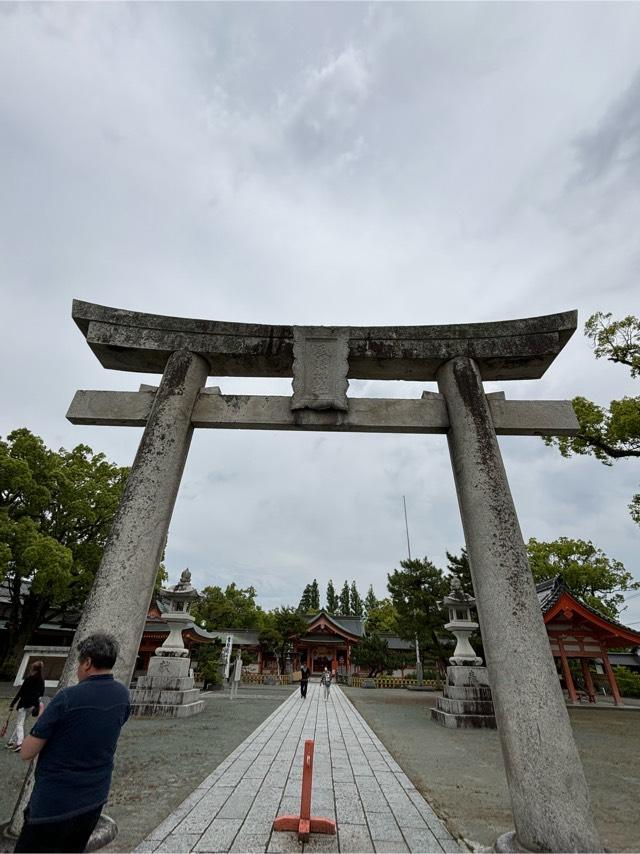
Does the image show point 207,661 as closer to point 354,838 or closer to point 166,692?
point 166,692

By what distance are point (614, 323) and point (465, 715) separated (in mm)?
12382

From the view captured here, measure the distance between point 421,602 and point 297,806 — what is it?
1605cm

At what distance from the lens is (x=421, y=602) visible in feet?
63.2

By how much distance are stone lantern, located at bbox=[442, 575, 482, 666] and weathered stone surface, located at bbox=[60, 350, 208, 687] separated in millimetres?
10268

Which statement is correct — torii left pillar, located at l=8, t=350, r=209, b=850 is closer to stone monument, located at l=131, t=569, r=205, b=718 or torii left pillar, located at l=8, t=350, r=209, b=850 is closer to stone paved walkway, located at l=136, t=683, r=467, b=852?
stone paved walkway, located at l=136, t=683, r=467, b=852

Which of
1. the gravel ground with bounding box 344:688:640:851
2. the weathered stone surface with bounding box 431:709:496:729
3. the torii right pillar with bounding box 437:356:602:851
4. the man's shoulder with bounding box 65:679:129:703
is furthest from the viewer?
the weathered stone surface with bounding box 431:709:496:729

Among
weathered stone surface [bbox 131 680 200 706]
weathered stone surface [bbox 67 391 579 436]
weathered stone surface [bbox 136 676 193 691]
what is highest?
weathered stone surface [bbox 67 391 579 436]

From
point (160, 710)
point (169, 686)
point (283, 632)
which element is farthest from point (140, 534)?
point (283, 632)

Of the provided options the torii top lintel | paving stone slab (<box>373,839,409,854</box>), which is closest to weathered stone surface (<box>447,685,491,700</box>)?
paving stone slab (<box>373,839,409,854</box>)

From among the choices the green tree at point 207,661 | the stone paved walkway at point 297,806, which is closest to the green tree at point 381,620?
the green tree at point 207,661

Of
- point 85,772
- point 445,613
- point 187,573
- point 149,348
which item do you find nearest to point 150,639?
point 187,573

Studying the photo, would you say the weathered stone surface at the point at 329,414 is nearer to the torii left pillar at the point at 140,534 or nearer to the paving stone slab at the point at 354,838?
the torii left pillar at the point at 140,534

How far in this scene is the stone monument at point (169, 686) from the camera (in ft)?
37.2

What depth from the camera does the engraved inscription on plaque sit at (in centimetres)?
513
